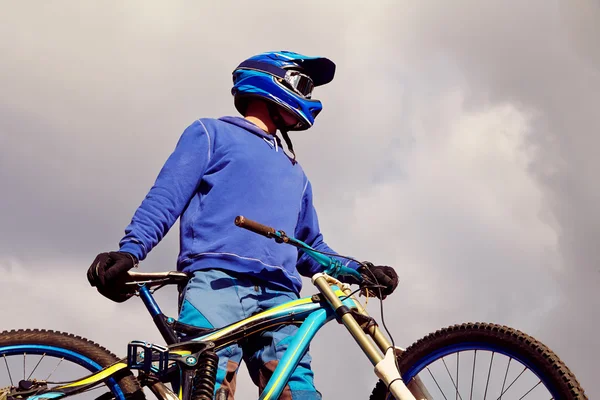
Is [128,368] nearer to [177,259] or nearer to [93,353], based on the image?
[93,353]

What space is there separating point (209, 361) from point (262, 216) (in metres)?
1.22

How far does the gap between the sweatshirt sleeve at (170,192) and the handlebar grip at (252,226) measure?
0.65m

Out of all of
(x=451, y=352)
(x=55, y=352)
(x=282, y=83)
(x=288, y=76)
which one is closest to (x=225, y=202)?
(x=282, y=83)

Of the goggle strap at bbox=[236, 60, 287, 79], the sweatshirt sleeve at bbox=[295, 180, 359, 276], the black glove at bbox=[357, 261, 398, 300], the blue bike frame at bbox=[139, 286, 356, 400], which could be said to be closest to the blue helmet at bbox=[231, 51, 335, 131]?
the goggle strap at bbox=[236, 60, 287, 79]

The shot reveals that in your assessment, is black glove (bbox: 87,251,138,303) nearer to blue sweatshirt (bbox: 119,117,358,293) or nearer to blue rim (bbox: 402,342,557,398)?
blue sweatshirt (bbox: 119,117,358,293)

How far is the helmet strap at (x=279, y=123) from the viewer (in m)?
5.38

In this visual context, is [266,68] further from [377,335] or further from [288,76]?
[377,335]

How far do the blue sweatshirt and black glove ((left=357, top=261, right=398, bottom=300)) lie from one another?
0.48m

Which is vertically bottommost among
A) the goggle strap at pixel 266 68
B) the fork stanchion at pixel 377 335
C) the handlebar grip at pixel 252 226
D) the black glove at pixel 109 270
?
the fork stanchion at pixel 377 335

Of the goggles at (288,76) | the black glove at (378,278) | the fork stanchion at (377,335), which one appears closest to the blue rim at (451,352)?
the fork stanchion at (377,335)

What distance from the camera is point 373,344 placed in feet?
12.1

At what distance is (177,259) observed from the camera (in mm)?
4637

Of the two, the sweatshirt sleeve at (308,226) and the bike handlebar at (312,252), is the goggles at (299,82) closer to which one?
the sweatshirt sleeve at (308,226)

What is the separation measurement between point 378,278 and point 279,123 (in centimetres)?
152
